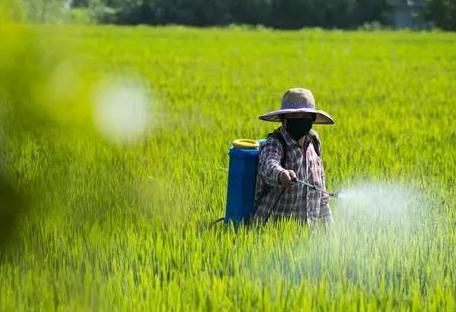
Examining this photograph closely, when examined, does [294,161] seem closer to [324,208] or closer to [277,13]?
[324,208]

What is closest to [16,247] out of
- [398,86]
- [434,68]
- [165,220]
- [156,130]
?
[165,220]

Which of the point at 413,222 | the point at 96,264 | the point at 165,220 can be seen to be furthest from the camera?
the point at 413,222

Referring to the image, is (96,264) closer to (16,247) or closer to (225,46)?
(16,247)

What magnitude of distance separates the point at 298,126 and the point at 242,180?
0.29 meters

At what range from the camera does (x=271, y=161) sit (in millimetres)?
2738

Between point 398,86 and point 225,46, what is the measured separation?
9540 millimetres

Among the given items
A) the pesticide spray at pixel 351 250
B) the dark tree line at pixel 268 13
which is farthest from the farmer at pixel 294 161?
the dark tree line at pixel 268 13

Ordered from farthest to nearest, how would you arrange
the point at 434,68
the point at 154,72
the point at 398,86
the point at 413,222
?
1. the point at 434,68
2. the point at 154,72
3. the point at 398,86
4. the point at 413,222

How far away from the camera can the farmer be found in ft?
9.32

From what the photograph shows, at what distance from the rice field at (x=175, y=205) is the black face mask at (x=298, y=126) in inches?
13.5

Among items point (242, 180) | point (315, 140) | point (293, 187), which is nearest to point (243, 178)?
point (242, 180)

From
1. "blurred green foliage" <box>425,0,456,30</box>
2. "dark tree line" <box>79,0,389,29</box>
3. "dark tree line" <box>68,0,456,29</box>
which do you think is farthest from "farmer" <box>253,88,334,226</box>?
"dark tree line" <box>79,0,389,29</box>

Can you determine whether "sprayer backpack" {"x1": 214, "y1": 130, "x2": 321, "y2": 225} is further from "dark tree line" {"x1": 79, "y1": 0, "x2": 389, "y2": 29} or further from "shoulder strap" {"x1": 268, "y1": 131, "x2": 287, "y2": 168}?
"dark tree line" {"x1": 79, "y1": 0, "x2": 389, "y2": 29}

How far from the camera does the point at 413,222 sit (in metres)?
3.26
